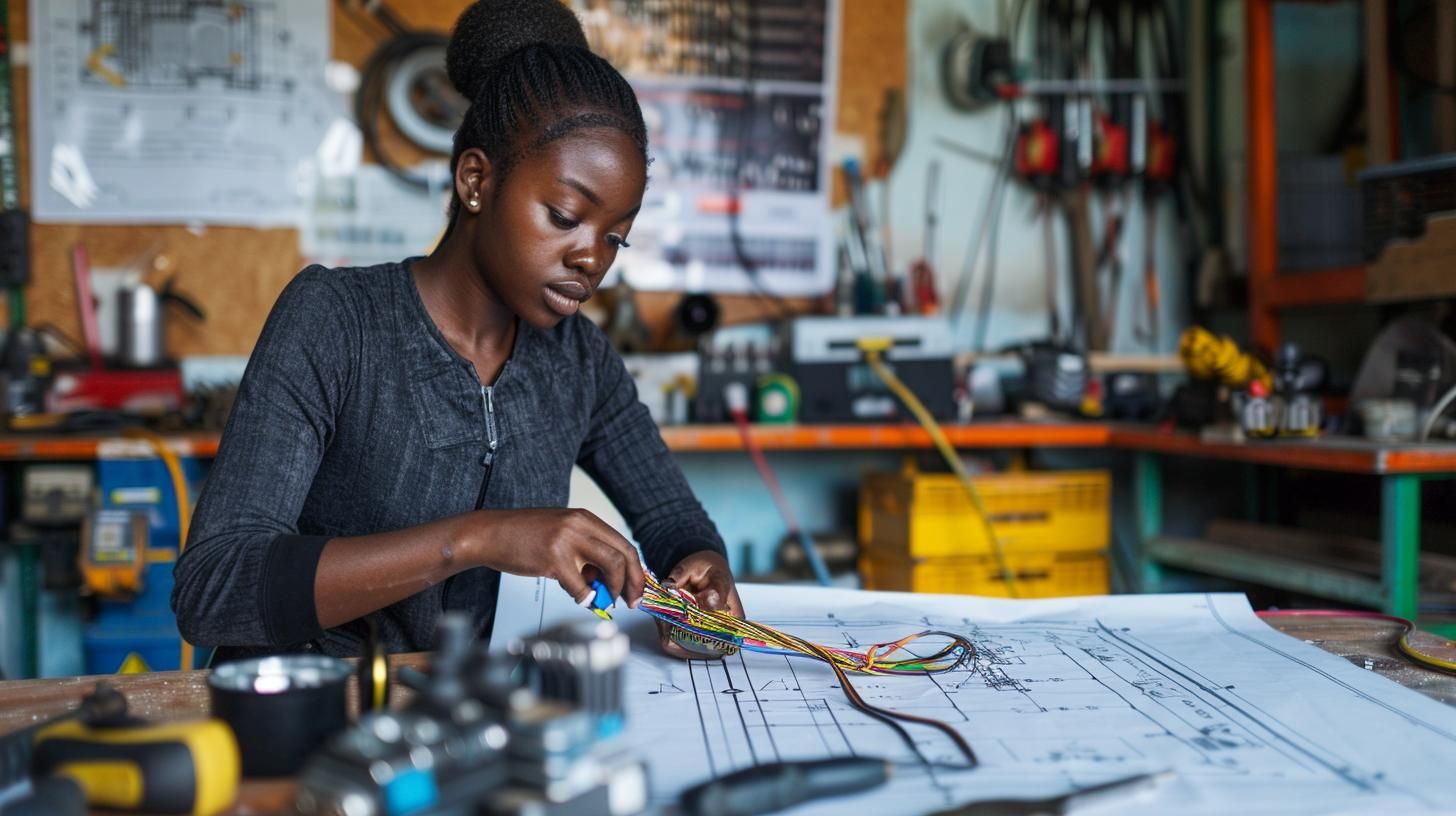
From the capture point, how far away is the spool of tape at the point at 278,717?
0.64 meters

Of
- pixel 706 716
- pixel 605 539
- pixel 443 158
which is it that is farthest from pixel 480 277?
pixel 443 158

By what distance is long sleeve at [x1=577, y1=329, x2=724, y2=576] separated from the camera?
1404 millimetres

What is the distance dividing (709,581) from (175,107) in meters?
2.34

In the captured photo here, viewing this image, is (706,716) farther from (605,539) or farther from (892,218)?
(892,218)

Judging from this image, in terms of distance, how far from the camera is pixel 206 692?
866 mm

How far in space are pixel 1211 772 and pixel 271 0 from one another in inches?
115

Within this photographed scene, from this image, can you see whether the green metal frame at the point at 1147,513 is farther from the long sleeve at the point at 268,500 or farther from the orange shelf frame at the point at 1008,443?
the long sleeve at the point at 268,500

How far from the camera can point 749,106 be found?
3137 mm

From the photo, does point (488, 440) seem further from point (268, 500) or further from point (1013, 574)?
point (1013, 574)

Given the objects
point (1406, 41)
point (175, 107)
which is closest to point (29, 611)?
point (175, 107)

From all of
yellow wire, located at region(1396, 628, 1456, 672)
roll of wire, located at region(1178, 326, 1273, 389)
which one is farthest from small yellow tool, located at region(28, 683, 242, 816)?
roll of wire, located at region(1178, 326, 1273, 389)

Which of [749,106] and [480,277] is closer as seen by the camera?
[480,277]

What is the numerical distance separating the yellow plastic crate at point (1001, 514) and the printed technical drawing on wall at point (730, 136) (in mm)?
791

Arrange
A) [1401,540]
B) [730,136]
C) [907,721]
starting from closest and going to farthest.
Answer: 1. [907,721]
2. [1401,540]
3. [730,136]
